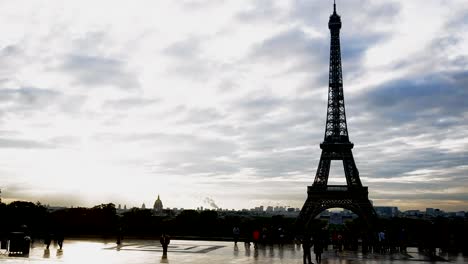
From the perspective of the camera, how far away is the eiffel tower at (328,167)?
88.6 meters

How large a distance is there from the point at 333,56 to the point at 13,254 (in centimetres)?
7574

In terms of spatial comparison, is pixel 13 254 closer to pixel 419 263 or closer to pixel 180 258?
pixel 180 258

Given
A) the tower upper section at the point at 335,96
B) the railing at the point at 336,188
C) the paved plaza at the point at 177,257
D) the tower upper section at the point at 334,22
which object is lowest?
the paved plaza at the point at 177,257

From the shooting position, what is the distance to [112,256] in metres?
25.9

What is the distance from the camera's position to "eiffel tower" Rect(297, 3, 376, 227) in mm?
88562

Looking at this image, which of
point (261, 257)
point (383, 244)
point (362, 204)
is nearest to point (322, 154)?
point (362, 204)

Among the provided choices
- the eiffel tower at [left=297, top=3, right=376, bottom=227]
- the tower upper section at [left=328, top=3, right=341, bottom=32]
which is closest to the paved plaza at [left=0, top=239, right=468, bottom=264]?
the eiffel tower at [left=297, top=3, right=376, bottom=227]

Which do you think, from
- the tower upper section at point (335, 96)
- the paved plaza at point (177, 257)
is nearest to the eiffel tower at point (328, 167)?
the tower upper section at point (335, 96)

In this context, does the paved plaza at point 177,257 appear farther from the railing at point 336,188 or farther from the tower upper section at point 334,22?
the tower upper section at point 334,22

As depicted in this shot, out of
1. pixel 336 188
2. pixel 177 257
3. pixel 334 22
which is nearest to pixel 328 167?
pixel 336 188

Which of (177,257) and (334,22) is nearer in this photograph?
(177,257)

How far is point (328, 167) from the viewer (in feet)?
308

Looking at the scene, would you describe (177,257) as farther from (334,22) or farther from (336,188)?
(334,22)

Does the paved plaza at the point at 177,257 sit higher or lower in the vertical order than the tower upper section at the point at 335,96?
lower
